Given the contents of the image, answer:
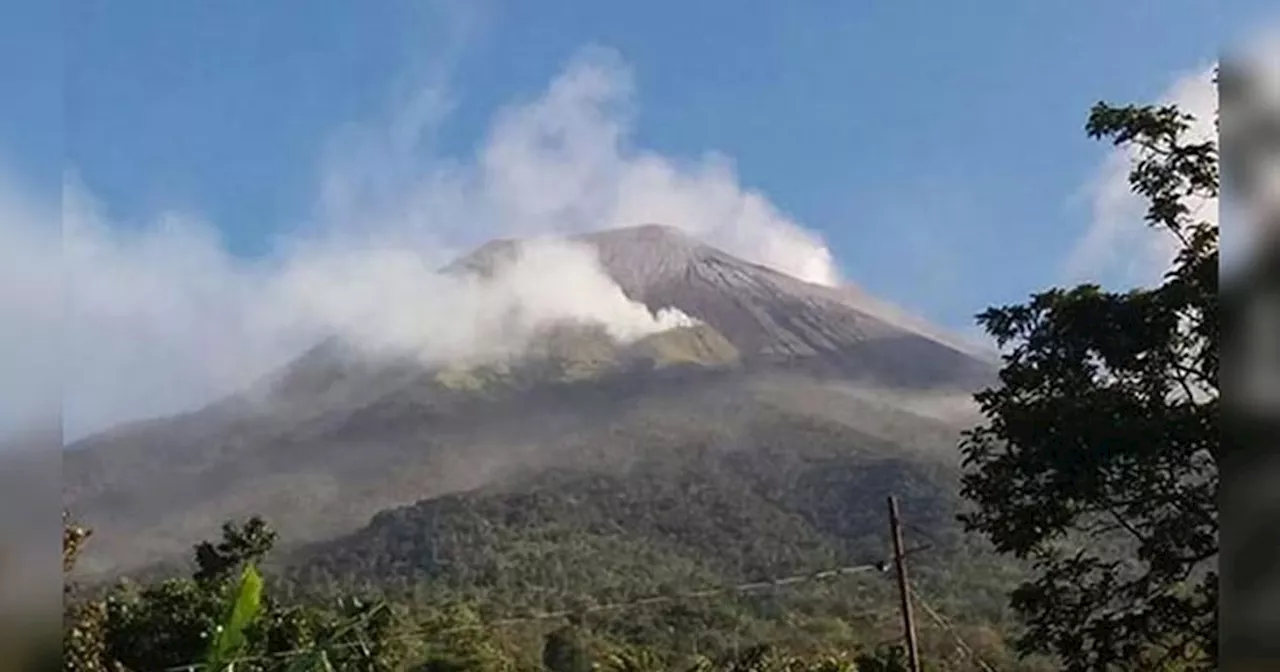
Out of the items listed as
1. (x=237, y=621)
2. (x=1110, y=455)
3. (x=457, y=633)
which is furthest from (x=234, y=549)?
(x=1110, y=455)

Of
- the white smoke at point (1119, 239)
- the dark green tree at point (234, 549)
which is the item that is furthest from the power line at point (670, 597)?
the white smoke at point (1119, 239)

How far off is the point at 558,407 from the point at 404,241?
33.6 inches

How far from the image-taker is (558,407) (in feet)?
17.6

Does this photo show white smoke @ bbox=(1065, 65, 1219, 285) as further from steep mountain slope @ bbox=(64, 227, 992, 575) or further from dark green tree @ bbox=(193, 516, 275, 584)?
dark green tree @ bbox=(193, 516, 275, 584)

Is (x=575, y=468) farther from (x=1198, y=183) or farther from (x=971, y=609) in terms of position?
(x=1198, y=183)

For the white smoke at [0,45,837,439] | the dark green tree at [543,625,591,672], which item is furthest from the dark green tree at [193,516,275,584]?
the dark green tree at [543,625,591,672]

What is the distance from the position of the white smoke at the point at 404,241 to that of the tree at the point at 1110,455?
76cm

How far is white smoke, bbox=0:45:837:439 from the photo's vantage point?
4543mm

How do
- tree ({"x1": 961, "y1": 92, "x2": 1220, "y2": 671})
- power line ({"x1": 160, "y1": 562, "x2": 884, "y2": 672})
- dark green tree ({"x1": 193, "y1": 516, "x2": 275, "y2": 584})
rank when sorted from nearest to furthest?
tree ({"x1": 961, "y1": 92, "x2": 1220, "y2": 671}), power line ({"x1": 160, "y1": 562, "x2": 884, "y2": 672}), dark green tree ({"x1": 193, "y1": 516, "x2": 275, "y2": 584})

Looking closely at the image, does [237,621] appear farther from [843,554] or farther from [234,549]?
[843,554]

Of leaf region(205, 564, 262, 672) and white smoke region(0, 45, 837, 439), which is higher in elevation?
white smoke region(0, 45, 837, 439)

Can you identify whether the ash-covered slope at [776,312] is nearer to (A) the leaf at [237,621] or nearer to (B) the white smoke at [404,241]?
(B) the white smoke at [404,241]

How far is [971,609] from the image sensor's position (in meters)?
4.81

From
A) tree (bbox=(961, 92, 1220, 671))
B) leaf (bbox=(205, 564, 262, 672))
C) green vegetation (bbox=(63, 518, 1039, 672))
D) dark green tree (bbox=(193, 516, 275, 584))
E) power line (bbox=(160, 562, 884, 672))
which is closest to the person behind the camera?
leaf (bbox=(205, 564, 262, 672))
